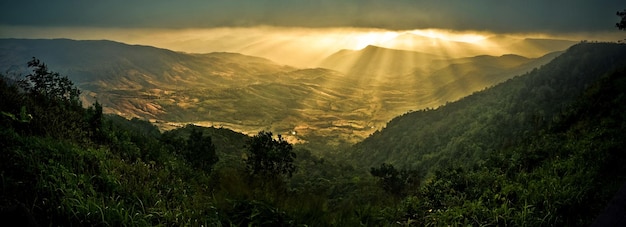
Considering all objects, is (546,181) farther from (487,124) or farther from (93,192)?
(487,124)

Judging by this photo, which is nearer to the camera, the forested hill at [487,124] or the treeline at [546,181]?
the treeline at [546,181]

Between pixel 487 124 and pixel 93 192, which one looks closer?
pixel 93 192

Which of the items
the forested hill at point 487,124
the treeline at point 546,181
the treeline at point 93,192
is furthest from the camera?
the forested hill at point 487,124

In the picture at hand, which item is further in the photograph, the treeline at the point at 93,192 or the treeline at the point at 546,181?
the treeline at the point at 546,181

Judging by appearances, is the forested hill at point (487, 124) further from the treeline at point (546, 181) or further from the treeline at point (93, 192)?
the treeline at point (93, 192)

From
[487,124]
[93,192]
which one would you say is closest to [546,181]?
[93,192]

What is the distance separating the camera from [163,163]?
34.9ft

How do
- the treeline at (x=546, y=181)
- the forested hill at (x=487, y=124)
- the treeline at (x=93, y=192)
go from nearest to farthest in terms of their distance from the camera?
the treeline at (x=93, y=192)
the treeline at (x=546, y=181)
the forested hill at (x=487, y=124)


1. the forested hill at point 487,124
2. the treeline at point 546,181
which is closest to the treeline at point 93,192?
the treeline at point 546,181

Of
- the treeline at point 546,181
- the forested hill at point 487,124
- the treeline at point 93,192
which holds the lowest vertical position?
the forested hill at point 487,124

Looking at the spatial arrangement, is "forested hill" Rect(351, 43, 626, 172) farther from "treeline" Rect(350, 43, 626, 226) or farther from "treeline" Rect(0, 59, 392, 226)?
"treeline" Rect(0, 59, 392, 226)

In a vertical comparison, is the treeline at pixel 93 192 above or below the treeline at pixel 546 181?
above

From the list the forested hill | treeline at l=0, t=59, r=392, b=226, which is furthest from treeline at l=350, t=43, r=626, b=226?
the forested hill

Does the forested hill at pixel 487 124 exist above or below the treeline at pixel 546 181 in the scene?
below
